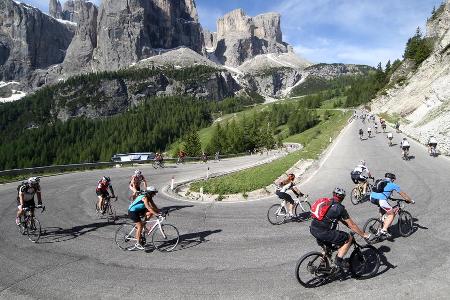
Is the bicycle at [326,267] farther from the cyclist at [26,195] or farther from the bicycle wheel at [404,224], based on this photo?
the cyclist at [26,195]

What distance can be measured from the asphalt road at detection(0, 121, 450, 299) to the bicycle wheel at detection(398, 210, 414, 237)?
0.25 meters

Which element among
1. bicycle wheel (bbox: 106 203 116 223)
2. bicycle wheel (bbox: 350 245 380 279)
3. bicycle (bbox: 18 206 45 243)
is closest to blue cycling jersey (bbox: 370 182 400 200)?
bicycle wheel (bbox: 350 245 380 279)

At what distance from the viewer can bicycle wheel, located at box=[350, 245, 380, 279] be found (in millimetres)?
10320

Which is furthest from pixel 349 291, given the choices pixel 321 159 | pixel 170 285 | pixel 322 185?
pixel 321 159

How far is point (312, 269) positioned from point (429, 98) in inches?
2244

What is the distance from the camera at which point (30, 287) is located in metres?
10.5

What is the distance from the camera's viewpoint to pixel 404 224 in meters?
13.6

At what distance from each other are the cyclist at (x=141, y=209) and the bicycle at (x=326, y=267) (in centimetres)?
549

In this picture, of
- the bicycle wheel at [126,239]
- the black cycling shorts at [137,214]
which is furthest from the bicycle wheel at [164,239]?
the black cycling shorts at [137,214]

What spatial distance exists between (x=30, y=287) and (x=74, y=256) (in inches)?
98.4

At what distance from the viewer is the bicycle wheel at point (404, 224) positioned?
1358 cm

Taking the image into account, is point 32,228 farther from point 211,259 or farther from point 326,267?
point 326,267

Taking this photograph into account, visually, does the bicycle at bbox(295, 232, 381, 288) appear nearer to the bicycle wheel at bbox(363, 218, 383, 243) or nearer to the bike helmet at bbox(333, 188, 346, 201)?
the bike helmet at bbox(333, 188, 346, 201)

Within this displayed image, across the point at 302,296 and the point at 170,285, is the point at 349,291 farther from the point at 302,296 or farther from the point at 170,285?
the point at 170,285
